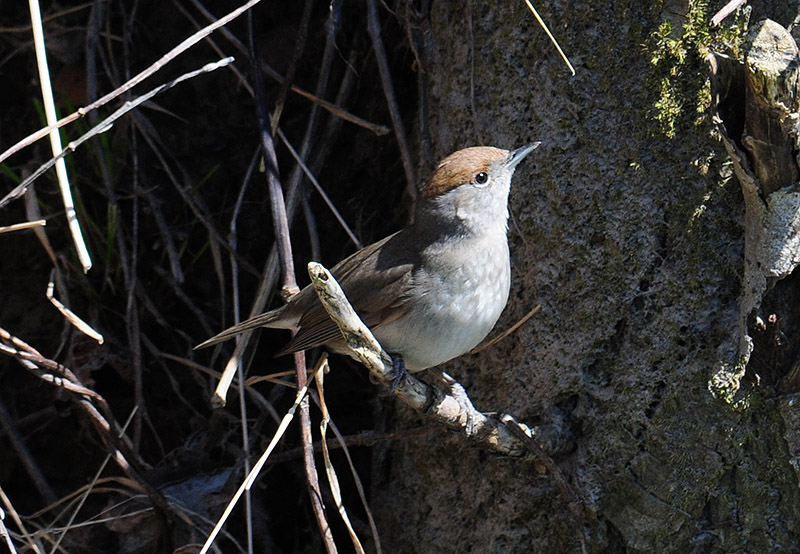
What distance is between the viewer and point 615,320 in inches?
107

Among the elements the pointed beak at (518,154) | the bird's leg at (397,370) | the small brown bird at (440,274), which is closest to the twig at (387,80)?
the small brown bird at (440,274)

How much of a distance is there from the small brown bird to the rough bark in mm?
133

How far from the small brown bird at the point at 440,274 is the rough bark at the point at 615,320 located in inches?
5.2

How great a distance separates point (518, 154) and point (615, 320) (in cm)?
63

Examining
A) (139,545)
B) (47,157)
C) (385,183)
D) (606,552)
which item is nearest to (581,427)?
(606,552)

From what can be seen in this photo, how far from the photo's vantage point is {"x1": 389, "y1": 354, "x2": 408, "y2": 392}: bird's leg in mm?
2590

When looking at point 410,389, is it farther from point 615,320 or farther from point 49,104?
point 49,104

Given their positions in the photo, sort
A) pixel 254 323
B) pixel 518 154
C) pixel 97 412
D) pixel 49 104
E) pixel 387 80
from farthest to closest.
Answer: pixel 387 80
pixel 254 323
pixel 97 412
pixel 518 154
pixel 49 104

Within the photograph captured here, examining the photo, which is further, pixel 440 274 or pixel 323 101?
pixel 323 101

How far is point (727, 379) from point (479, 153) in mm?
1075

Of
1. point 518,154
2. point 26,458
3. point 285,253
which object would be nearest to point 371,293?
point 285,253

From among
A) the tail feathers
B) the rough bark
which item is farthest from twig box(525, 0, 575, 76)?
the tail feathers

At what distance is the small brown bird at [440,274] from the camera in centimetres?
285

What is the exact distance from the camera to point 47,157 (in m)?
3.92
